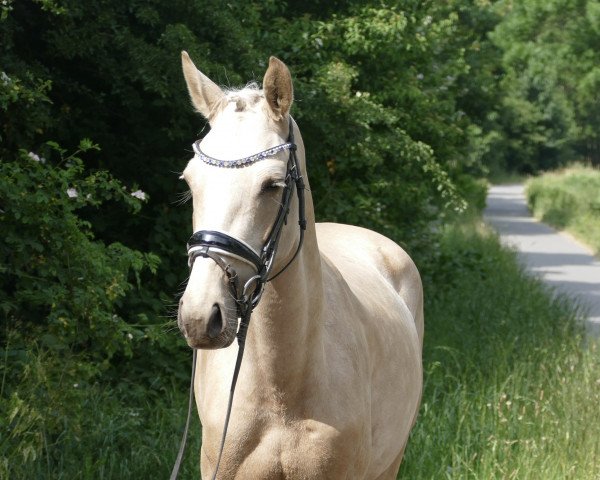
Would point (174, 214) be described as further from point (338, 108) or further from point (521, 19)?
point (521, 19)

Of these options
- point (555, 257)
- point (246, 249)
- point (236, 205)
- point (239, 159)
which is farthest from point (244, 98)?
point (555, 257)

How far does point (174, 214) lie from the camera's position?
8266 mm

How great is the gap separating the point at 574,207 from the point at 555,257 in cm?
1122

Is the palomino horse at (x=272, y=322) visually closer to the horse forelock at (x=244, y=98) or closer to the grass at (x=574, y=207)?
the horse forelock at (x=244, y=98)

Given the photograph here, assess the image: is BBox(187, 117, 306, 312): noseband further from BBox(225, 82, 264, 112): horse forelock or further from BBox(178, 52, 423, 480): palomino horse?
BBox(225, 82, 264, 112): horse forelock

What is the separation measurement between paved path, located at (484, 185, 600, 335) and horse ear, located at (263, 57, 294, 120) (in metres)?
6.97

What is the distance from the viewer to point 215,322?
2.92 meters

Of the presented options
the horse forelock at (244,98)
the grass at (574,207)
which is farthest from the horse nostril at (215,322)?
the grass at (574,207)

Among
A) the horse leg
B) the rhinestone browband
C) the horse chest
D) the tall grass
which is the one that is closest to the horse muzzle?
the rhinestone browband

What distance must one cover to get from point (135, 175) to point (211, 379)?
15.5 ft

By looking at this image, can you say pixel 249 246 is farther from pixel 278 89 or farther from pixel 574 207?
pixel 574 207

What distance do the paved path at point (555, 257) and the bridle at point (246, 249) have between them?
6925 mm

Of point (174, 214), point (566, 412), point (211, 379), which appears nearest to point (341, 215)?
point (174, 214)

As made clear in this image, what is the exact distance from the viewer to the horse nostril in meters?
2.88
